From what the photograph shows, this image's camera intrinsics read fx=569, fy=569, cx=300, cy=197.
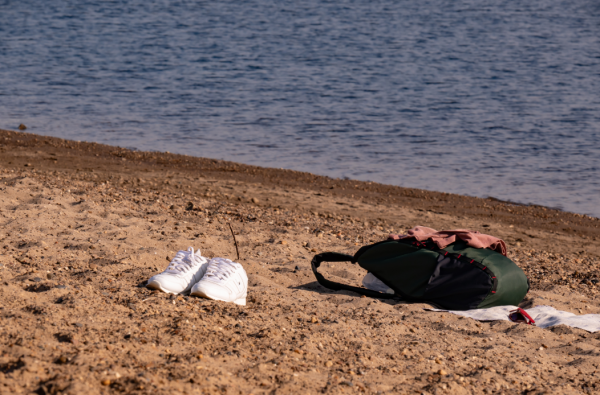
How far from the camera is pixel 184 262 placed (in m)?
4.02

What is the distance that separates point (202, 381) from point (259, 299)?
1390 millimetres

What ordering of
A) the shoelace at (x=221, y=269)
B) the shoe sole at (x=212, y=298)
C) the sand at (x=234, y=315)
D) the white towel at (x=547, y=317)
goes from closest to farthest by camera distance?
the sand at (x=234, y=315) < the shoe sole at (x=212, y=298) < the shoelace at (x=221, y=269) < the white towel at (x=547, y=317)

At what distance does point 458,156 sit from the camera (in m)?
11.4

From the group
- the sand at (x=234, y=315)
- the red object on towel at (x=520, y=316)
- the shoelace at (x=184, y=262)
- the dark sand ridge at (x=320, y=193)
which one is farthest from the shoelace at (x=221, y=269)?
the dark sand ridge at (x=320, y=193)

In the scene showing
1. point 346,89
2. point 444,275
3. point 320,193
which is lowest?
point 320,193

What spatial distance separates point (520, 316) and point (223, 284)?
2119 millimetres

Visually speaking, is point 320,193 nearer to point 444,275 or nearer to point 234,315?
point 444,275

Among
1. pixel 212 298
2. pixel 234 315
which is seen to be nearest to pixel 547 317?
pixel 234 315

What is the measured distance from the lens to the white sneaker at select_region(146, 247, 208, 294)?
3717 millimetres

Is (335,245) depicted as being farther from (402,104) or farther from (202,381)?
(402,104)

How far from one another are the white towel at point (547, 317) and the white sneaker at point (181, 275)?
5.97 ft

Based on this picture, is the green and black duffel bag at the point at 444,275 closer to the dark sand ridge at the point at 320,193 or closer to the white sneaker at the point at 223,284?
the white sneaker at the point at 223,284

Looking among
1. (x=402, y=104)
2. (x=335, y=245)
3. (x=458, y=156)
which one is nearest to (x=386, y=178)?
(x=458, y=156)

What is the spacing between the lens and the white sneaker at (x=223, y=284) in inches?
145
